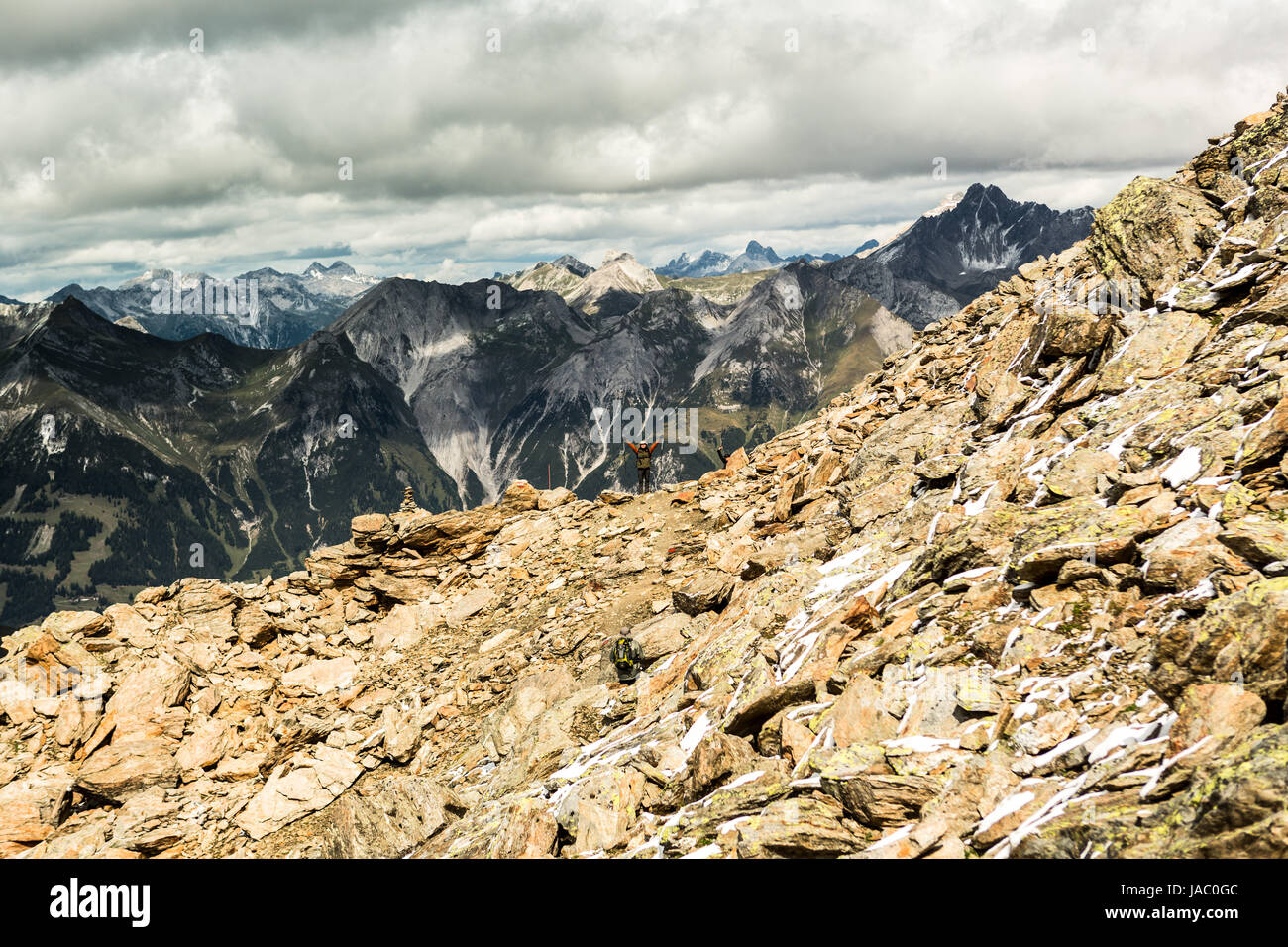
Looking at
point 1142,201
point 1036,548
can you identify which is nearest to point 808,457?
point 1142,201

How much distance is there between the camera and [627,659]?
2616cm

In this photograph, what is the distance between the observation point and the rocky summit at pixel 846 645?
38.1ft

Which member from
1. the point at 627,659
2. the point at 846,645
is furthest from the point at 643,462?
the point at 846,645

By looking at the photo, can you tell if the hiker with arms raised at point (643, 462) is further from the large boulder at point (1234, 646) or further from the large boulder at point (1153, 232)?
the large boulder at point (1234, 646)

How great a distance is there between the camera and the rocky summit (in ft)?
38.1

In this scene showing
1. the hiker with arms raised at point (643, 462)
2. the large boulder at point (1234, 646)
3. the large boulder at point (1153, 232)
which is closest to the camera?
the large boulder at point (1234, 646)

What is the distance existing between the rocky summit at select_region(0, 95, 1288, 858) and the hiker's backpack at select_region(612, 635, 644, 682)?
2.07 ft

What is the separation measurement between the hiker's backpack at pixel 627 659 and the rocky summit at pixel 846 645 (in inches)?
24.9

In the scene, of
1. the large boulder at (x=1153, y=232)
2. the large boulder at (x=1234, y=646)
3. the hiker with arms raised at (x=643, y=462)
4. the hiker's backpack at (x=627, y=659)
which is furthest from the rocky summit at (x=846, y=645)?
the hiker with arms raised at (x=643, y=462)

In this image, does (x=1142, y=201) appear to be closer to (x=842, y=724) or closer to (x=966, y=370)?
(x=966, y=370)

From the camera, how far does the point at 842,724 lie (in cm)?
1508

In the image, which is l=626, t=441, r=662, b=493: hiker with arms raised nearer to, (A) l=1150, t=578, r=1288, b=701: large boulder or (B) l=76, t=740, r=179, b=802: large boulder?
(B) l=76, t=740, r=179, b=802: large boulder

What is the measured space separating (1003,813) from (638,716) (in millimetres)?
13671

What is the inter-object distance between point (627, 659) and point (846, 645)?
1023 centimetres
